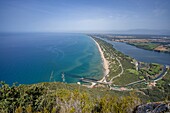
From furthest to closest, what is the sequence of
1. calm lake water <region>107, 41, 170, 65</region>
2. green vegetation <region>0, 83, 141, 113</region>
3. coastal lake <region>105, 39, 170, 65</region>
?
calm lake water <region>107, 41, 170, 65</region> → coastal lake <region>105, 39, 170, 65</region> → green vegetation <region>0, 83, 141, 113</region>

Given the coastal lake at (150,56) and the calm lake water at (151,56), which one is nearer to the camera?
the coastal lake at (150,56)

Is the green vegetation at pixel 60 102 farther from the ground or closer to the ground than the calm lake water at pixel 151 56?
farther from the ground

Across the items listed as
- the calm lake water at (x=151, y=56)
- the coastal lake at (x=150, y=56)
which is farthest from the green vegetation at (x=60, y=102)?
the calm lake water at (x=151, y=56)

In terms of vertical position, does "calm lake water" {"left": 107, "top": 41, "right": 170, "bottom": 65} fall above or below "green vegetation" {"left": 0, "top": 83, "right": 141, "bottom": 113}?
below

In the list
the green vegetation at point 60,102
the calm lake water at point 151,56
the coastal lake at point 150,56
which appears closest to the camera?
the green vegetation at point 60,102

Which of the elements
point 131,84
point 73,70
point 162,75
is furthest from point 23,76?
point 162,75

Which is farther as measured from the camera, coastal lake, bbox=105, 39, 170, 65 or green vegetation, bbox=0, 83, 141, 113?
coastal lake, bbox=105, 39, 170, 65

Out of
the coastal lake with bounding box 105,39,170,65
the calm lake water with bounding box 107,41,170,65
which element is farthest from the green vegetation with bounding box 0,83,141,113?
the calm lake water with bounding box 107,41,170,65

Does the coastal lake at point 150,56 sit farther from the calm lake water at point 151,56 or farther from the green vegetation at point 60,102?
the green vegetation at point 60,102

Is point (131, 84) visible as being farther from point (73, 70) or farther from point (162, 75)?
point (73, 70)

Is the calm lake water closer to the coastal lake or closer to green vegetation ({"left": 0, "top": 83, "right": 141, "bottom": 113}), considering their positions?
the coastal lake

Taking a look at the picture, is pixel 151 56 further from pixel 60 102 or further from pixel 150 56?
pixel 60 102
